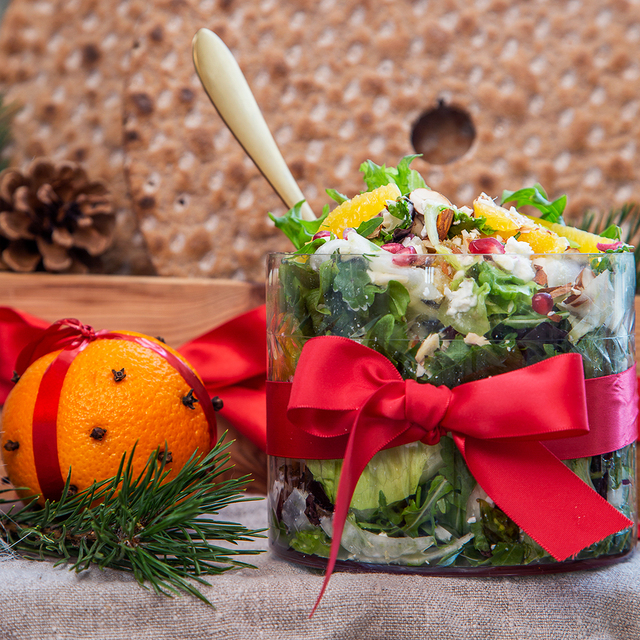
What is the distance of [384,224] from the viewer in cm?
49

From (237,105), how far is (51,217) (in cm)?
31

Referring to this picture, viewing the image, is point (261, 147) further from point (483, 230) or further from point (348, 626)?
point (348, 626)

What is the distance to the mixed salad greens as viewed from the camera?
0.44 m

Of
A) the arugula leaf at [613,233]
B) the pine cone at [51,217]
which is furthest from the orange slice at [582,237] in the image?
the pine cone at [51,217]

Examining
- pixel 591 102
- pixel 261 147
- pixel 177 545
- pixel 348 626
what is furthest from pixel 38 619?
pixel 591 102

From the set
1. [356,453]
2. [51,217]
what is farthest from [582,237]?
[51,217]

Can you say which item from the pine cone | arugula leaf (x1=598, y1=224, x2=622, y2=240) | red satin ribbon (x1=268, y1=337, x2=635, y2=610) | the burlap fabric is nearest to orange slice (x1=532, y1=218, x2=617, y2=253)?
arugula leaf (x1=598, y1=224, x2=622, y2=240)

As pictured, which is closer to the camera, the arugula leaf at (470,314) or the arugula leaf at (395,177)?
the arugula leaf at (470,314)

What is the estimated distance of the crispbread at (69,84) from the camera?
36.0 inches

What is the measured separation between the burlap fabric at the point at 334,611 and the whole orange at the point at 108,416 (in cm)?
11

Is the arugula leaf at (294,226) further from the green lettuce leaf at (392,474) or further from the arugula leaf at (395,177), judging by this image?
the green lettuce leaf at (392,474)

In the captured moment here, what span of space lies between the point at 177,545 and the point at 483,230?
324 mm

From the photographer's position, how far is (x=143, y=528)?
1.62ft

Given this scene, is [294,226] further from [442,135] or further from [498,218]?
[442,135]
